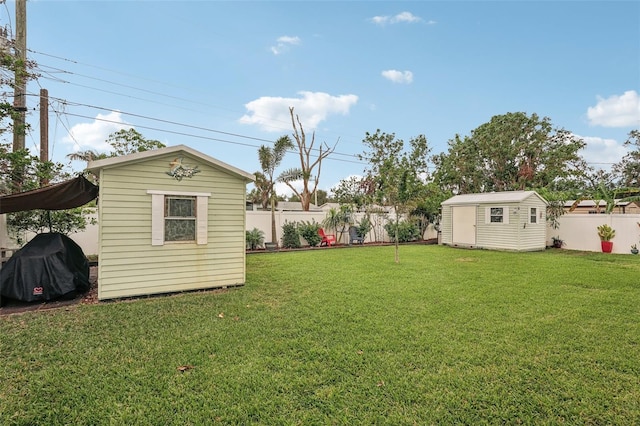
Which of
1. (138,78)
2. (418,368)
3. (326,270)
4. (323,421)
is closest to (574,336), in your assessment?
(418,368)

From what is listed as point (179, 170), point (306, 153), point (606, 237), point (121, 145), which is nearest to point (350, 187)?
point (306, 153)

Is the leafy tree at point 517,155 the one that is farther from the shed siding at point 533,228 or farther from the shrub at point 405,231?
the shrub at point 405,231

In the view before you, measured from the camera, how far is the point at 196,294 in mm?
5852

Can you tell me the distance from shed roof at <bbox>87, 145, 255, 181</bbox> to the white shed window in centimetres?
1061

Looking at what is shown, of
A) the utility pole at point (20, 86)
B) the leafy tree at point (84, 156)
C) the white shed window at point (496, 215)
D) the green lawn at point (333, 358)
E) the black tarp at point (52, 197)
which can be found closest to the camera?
the green lawn at point (333, 358)

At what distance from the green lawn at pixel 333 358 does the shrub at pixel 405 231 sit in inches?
386

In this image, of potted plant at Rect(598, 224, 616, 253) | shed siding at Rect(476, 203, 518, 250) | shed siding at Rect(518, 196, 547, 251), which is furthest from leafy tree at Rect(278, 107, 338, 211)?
potted plant at Rect(598, 224, 616, 253)

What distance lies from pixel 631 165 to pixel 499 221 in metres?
19.7

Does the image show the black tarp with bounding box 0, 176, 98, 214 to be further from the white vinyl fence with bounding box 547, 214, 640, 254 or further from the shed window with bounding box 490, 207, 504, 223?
the white vinyl fence with bounding box 547, 214, 640, 254

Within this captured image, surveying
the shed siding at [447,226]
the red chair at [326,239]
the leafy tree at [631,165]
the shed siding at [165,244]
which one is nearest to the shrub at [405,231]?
the shed siding at [447,226]

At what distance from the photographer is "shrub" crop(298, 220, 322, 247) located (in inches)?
537

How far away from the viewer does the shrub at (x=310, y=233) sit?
13.6 m

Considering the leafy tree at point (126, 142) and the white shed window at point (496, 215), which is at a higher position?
the leafy tree at point (126, 142)

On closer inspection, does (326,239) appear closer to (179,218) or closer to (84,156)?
(179,218)
